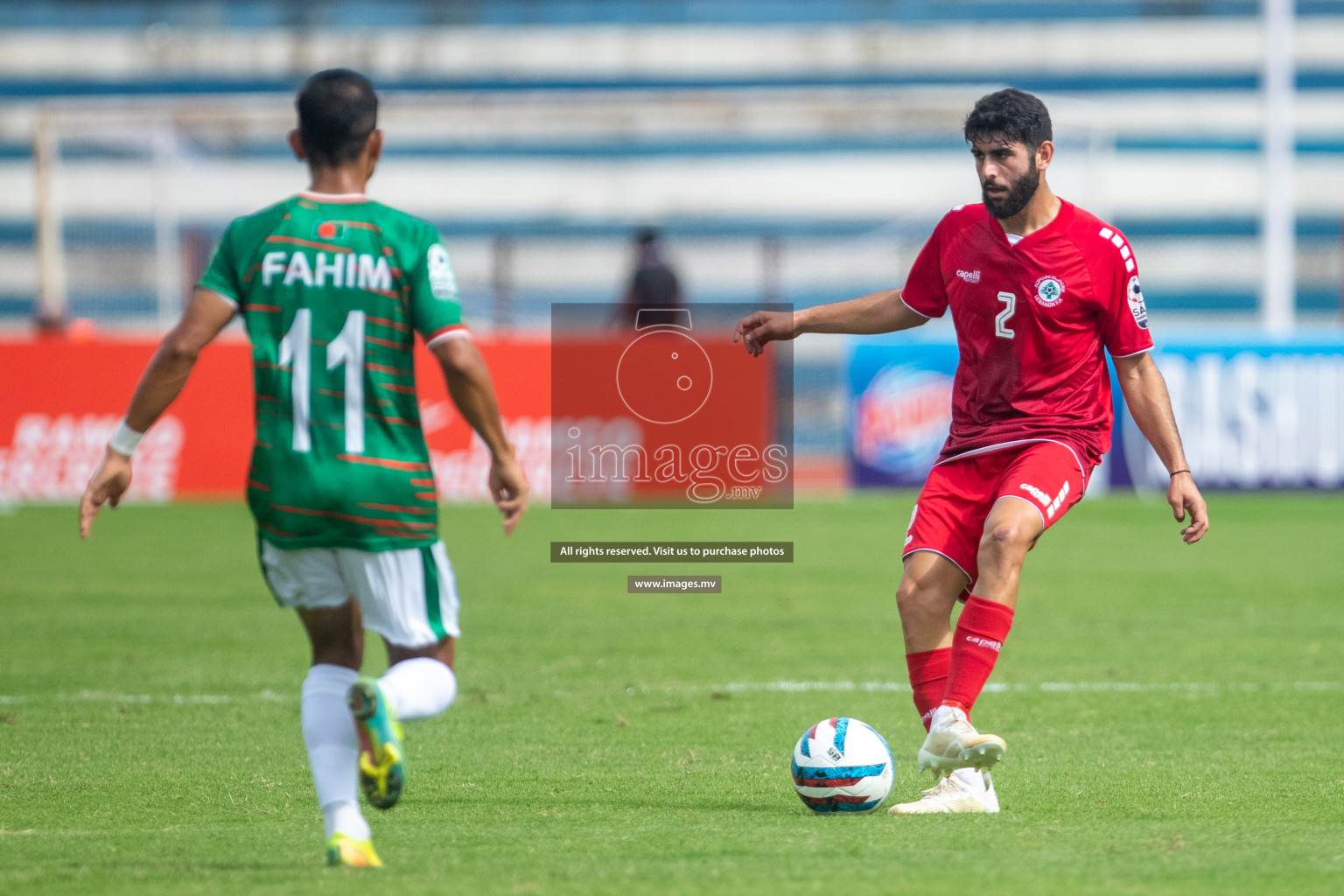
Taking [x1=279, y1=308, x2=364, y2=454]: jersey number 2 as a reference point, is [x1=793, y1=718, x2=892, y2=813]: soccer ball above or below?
below

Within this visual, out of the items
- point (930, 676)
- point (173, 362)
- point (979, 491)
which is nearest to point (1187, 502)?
point (979, 491)

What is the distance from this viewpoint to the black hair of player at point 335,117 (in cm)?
396

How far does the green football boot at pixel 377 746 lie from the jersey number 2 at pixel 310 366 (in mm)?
619

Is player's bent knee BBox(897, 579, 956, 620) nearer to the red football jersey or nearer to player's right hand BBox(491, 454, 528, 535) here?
the red football jersey

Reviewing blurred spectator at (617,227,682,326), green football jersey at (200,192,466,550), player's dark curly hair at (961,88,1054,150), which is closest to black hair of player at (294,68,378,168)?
green football jersey at (200,192,466,550)

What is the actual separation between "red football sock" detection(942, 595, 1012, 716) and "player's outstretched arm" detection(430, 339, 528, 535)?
147 centimetres

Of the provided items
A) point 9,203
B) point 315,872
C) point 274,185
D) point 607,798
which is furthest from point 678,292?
point 315,872

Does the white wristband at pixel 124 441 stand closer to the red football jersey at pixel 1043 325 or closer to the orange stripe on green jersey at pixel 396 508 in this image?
the orange stripe on green jersey at pixel 396 508

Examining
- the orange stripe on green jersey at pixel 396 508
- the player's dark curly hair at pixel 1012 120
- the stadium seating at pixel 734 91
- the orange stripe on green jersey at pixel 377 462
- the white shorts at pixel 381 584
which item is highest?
the stadium seating at pixel 734 91

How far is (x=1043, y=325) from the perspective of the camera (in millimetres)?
4973

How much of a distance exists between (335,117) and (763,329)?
1798 mm

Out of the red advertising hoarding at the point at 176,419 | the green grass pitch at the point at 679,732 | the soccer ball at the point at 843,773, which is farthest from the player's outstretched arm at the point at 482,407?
the red advertising hoarding at the point at 176,419

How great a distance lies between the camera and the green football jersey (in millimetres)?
3943

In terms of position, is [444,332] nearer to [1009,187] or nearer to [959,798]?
[1009,187]
